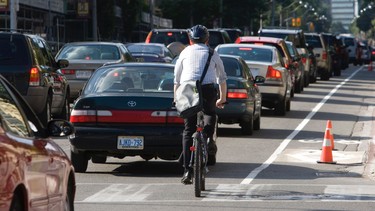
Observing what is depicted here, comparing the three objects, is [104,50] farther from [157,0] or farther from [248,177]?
[157,0]

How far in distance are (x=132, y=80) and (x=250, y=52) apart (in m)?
12.1

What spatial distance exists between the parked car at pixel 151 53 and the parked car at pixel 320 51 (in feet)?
43.1

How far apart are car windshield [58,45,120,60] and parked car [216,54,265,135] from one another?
7.45m

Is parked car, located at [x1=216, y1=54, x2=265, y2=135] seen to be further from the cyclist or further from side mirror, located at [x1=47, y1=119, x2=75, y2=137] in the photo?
side mirror, located at [x1=47, y1=119, x2=75, y2=137]

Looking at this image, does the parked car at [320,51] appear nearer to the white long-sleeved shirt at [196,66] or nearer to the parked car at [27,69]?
the parked car at [27,69]

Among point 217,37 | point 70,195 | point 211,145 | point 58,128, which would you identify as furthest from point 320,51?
point 58,128

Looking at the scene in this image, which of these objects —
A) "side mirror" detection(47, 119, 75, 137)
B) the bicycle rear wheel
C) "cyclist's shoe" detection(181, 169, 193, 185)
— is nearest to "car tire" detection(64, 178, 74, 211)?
"side mirror" detection(47, 119, 75, 137)

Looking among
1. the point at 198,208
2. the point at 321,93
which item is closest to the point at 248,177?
the point at 198,208

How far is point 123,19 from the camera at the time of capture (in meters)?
73.4

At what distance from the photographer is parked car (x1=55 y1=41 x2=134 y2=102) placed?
91.0 ft

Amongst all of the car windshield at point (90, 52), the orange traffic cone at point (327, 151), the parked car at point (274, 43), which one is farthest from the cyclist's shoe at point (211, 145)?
the parked car at point (274, 43)

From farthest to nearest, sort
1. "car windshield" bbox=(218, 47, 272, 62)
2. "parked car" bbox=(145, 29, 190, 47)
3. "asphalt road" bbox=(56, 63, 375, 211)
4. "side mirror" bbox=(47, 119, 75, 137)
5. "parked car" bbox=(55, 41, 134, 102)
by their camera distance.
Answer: "parked car" bbox=(145, 29, 190, 47)
"parked car" bbox=(55, 41, 134, 102)
"car windshield" bbox=(218, 47, 272, 62)
"asphalt road" bbox=(56, 63, 375, 211)
"side mirror" bbox=(47, 119, 75, 137)

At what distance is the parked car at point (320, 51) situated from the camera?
50.8m

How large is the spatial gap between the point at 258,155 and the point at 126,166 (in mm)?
2650
